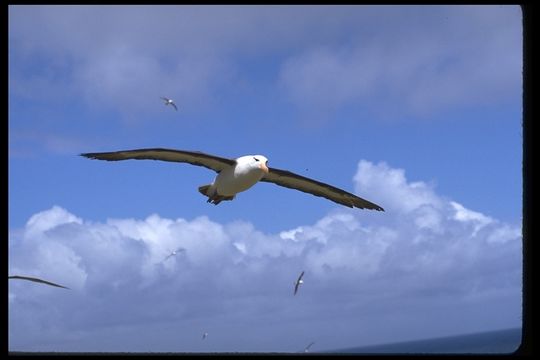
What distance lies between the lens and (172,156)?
11289mm

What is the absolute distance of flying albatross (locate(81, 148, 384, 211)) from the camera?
10.9 meters

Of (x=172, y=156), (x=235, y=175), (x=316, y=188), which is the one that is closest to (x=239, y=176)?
(x=235, y=175)

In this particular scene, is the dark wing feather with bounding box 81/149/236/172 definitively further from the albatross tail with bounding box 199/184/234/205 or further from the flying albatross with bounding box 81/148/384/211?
the albatross tail with bounding box 199/184/234/205

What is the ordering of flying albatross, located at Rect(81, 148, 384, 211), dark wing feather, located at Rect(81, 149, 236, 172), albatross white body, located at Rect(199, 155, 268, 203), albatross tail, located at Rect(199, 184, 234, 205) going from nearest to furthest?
dark wing feather, located at Rect(81, 149, 236, 172) → flying albatross, located at Rect(81, 148, 384, 211) → albatross white body, located at Rect(199, 155, 268, 203) → albatross tail, located at Rect(199, 184, 234, 205)

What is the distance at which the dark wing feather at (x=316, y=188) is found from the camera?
12039mm

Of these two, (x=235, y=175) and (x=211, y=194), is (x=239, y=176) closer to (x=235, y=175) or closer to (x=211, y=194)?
(x=235, y=175)

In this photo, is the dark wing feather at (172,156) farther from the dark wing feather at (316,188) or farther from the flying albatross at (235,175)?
the dark wing feather at (316,188)

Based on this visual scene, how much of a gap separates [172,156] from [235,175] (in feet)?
3.74

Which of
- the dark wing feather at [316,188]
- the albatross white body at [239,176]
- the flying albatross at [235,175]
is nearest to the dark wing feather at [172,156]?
the flying albatross at [235,175]

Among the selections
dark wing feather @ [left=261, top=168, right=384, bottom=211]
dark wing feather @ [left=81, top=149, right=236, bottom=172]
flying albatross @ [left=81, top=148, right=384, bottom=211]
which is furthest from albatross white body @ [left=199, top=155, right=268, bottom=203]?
dark wing feather @ [left=261, top=168, right=384, bottom=211]

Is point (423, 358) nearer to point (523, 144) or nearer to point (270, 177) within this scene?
point (523, 144)
